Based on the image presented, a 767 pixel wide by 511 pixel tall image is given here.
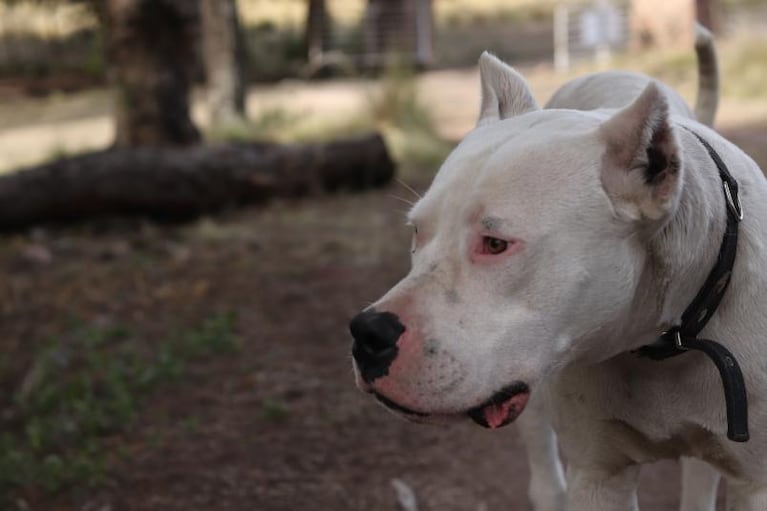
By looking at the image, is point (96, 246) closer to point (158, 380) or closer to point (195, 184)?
point (195, 184)

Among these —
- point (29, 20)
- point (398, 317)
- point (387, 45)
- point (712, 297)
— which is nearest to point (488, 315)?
point (398, 317)

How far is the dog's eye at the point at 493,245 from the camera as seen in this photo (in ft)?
9.09

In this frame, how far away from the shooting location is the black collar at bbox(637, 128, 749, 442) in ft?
9.78

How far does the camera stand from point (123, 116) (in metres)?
10.8

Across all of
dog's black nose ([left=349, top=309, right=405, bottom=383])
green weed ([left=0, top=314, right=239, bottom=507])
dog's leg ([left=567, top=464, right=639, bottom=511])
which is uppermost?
dog's black nose ([left=349, top=309, right=405, bottom=383])

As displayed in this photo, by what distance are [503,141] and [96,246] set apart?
255 inches

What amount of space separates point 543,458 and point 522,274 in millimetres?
1760

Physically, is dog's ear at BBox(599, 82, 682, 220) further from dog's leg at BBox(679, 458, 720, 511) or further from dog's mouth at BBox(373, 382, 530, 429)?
dog's leg at BBox(679, 458, 720, 511)

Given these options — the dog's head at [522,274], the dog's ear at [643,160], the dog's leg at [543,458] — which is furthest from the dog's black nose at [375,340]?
the dog's leg at [543,458]

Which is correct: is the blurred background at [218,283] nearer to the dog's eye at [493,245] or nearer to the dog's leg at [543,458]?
the dog's leg at [543,458]

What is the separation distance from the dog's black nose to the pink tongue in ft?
0.89

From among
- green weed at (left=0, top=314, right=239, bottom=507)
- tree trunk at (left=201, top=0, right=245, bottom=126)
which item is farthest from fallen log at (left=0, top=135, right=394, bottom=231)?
tree trunk at (left=201, top=0, right=245, bottom=126)

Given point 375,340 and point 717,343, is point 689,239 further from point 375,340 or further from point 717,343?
point 375,340

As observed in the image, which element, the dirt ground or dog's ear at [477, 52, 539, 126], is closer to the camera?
dog's ear at [477, 52, 539, 126]
